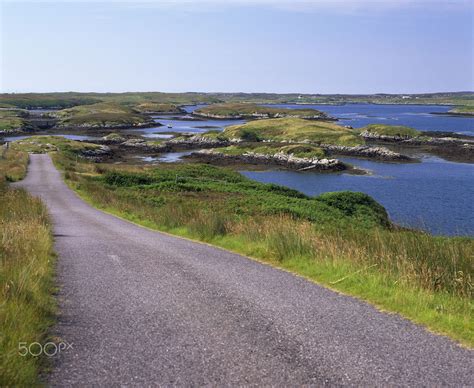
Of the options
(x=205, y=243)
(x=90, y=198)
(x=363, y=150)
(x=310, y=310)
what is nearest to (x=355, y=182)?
(x=363, y=150)

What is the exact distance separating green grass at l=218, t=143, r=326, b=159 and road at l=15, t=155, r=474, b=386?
76246 millimetres

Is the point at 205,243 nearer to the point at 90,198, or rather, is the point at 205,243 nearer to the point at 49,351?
the point at 49,351

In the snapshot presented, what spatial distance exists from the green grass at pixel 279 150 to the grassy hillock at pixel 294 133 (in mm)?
15060

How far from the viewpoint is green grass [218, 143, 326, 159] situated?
8694 centimetres

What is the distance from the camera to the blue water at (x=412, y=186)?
4678 centimetres

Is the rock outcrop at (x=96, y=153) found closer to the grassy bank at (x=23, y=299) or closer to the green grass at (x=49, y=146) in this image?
Result: the green grass at (x=49, y=146)

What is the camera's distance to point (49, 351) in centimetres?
605

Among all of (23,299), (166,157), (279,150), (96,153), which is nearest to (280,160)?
(279,150)

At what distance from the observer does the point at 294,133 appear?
387 feet

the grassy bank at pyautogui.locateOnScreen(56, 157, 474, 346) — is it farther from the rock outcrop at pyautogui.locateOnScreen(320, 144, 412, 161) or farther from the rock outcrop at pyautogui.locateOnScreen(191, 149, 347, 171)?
the rock outcrop at pyautogui.locateOnScreen(320, 144, 412, 161)

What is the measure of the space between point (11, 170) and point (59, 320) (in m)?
45.7

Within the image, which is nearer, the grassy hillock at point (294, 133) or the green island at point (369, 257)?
the green island at point (369, 257)

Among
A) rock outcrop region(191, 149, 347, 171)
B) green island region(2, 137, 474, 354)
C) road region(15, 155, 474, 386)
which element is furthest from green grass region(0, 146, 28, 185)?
rock outcrop region(191, 149, 347, 171)

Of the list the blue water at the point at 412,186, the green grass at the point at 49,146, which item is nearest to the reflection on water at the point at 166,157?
the green grass at the point at 49,146
